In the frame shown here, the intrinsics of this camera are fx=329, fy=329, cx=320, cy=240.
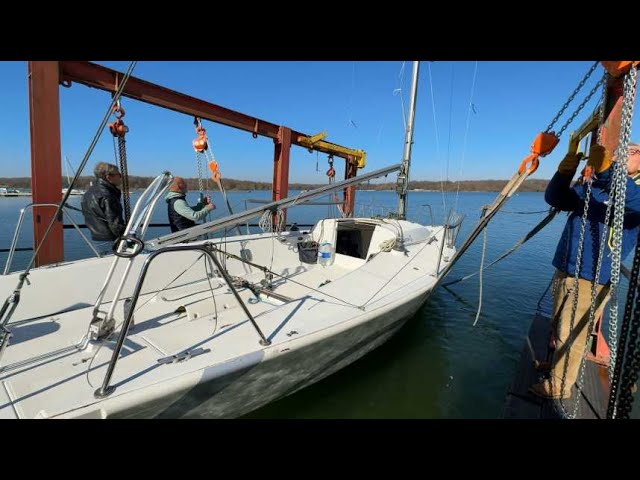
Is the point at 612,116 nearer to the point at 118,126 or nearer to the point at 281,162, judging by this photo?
the point at 118,126

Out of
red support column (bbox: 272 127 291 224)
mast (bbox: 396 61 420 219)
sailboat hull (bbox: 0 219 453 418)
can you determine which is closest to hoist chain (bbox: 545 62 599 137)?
sailboat hull (bbox: 0 219 453 418)

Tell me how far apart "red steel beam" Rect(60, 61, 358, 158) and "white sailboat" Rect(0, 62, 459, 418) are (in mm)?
2823

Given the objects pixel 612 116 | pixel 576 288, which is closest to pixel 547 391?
pixel 576 288

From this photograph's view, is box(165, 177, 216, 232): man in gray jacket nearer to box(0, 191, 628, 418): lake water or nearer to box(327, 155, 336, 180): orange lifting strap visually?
box(0, 191, 628, 418): lake water

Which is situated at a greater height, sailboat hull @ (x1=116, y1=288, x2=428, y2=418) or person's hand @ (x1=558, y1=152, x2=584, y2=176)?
person's hand @ (x1=558, y1=152, x2=584, y2=176)

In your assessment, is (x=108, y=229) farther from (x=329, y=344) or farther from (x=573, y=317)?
(x=573, y=317)

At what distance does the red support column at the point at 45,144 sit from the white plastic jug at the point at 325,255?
4.06 metres

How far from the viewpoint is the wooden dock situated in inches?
119

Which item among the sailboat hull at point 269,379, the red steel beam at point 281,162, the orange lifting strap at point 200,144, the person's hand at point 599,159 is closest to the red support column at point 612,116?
the person's hand at point 599,159

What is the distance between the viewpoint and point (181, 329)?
3186 millimetres

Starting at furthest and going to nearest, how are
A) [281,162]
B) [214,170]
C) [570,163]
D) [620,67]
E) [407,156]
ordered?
1. [281,162]
2. [407,156]
3. [214,170]
4. [570,163]
5. [620,67]

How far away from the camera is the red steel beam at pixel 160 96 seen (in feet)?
15.8

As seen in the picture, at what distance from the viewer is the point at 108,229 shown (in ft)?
13.2

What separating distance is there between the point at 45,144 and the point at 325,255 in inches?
178
